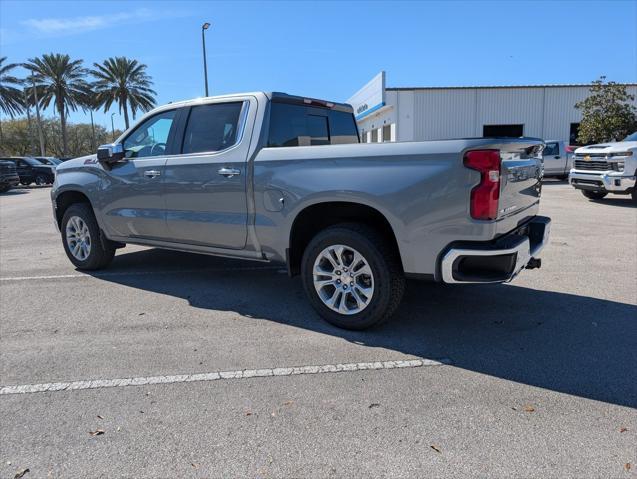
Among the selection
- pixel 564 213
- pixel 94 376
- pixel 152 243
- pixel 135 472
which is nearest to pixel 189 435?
pixel 135 472

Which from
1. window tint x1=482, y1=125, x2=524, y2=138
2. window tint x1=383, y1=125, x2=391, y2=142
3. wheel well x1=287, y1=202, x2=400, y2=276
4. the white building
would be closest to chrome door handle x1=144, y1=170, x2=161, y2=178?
wheel well x1=287, y1=202, x2=400, y2=276

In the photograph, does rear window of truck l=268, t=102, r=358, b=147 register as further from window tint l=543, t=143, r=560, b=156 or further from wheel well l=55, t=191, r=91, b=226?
window tint l=543, t=143, r=560, b=156

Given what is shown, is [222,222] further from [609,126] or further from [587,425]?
[609,126]

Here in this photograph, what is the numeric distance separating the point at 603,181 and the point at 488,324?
31.0 feet

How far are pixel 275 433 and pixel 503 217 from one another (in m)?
2.18

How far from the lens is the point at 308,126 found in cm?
516

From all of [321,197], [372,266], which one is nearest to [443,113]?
[321,197]

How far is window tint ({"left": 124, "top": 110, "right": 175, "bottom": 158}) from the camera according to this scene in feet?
17.6

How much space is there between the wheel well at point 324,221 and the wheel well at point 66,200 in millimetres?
3234

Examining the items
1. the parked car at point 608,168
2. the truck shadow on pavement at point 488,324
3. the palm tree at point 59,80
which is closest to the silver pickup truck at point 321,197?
the truck shadow on pavement at point 488,324

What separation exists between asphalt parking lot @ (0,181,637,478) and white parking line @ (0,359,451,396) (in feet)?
0.05

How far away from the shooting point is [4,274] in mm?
6410

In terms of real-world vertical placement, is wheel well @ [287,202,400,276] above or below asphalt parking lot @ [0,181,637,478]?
above

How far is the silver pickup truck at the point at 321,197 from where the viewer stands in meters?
3.54
